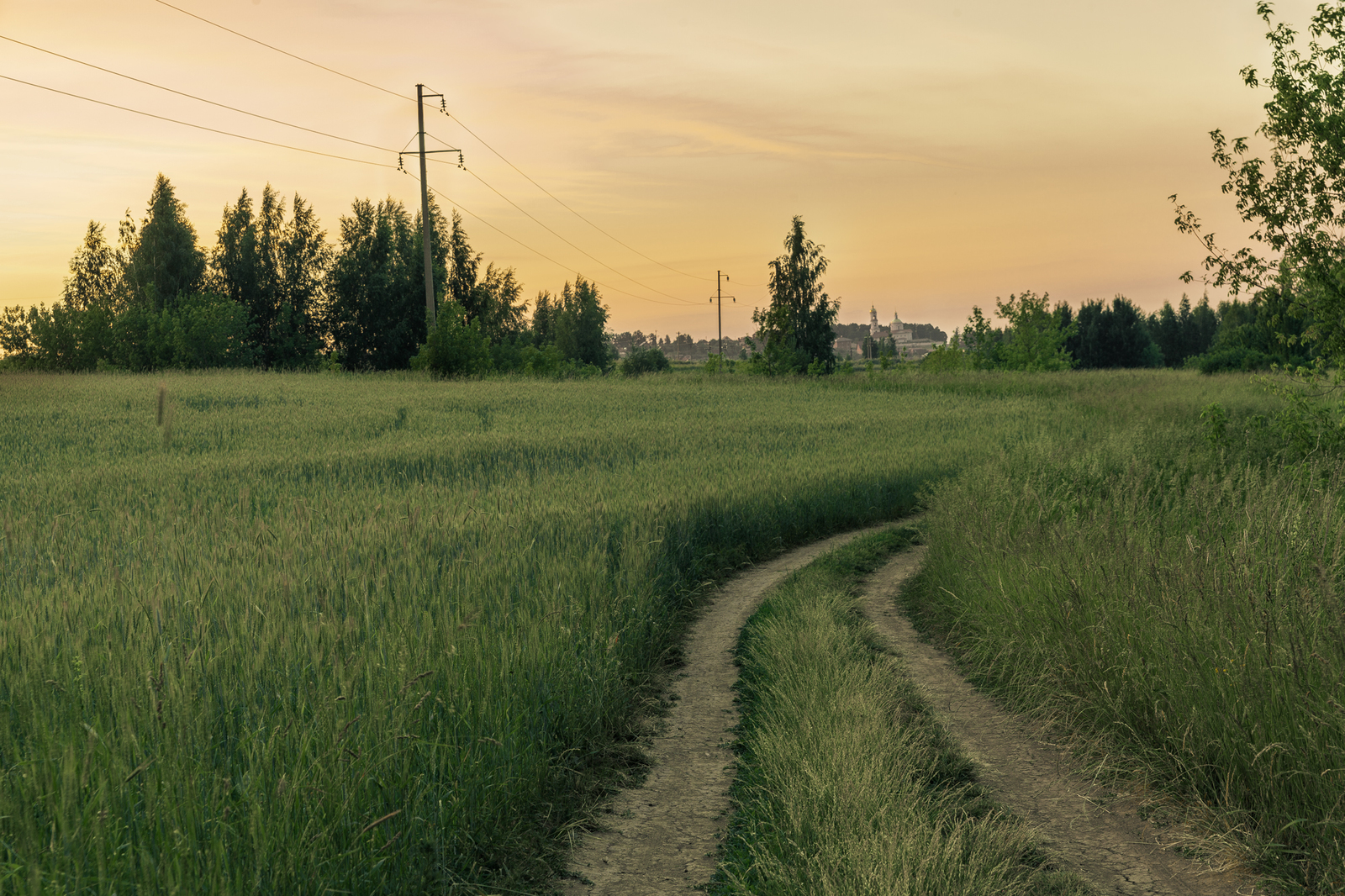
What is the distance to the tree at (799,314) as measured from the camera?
74.1m

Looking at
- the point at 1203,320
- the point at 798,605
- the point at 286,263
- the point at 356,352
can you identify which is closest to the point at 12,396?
the point at 798,605

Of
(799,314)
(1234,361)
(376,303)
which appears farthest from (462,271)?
(1234,361)

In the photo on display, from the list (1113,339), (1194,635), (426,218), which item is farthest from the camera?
(1113,339)

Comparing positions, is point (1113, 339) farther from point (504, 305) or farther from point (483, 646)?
point (483, 646)

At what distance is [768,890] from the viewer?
4758 mm

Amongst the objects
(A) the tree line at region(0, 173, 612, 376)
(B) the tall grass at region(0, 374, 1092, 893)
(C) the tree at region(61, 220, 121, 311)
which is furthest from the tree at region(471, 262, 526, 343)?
(B) the tall grass at region(0, 374, 1092, 893)

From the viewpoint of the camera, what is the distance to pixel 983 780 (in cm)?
631

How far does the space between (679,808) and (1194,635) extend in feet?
13.1

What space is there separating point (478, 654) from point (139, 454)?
1743 cm

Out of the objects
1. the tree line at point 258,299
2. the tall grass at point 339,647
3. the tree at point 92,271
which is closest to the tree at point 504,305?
the tree line at point 258,299

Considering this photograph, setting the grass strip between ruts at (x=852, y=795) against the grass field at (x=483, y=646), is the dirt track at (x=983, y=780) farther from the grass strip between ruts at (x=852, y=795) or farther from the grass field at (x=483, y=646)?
the grass field at (x=483, y=646)

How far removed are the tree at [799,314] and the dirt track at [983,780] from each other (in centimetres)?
6611

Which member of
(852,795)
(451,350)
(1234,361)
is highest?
(451,350)

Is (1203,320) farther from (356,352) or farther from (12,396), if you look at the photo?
(12,396)
